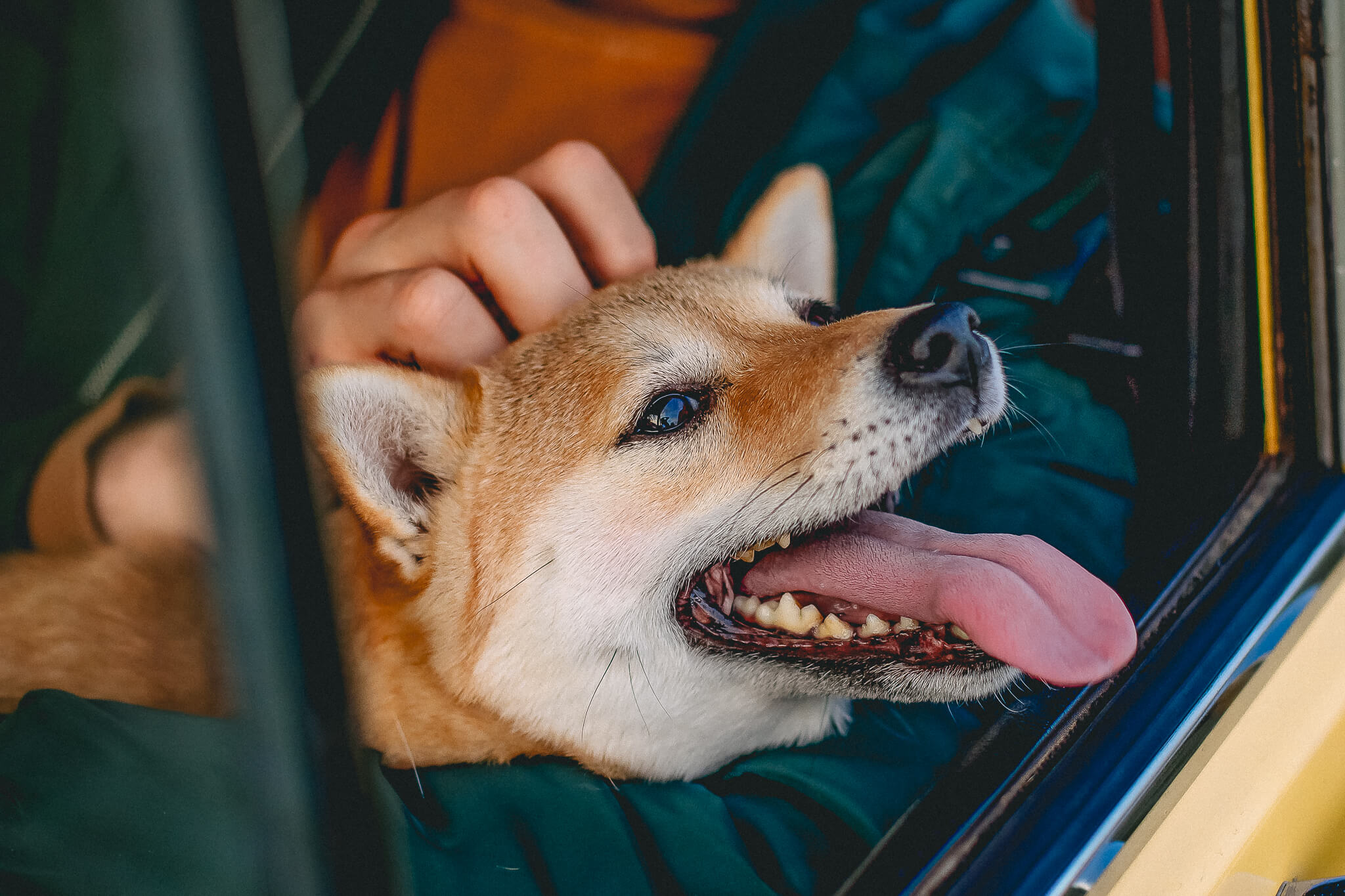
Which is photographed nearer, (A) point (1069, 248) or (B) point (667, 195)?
(A) point (1069, 248)

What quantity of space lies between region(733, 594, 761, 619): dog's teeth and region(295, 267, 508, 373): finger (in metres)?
0.78

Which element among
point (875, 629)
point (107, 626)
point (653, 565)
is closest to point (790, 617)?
point (875, 629)

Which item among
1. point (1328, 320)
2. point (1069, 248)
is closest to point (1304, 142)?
point (1328, 320)

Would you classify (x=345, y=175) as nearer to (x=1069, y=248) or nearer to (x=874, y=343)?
(x=874, y=343)

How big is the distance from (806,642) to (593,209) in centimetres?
107

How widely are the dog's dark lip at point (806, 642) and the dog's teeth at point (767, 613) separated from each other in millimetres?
13

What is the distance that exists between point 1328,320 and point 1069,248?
0.50 m

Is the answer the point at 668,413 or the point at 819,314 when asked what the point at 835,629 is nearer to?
the point at 668,413

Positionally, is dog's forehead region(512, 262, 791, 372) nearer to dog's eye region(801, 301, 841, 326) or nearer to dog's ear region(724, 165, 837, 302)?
dog's eye region(801, 301, 841, 326)

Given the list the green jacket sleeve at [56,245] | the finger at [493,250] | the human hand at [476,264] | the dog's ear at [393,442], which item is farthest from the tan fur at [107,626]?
the finger at [493,250]

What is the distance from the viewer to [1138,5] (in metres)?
1.42

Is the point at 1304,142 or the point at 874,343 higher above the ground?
the point at 1304,142

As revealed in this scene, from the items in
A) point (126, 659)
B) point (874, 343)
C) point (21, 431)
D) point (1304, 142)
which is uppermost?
point (1304, 142)

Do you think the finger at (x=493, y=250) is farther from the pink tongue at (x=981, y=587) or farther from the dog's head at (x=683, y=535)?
the pink tongue at (x=981, y=587)
